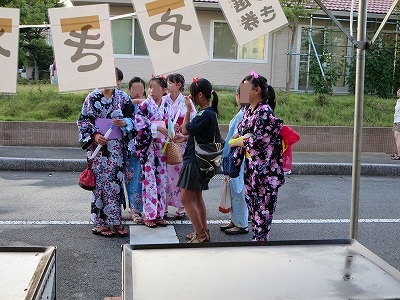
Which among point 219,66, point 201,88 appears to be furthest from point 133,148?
point 219,66

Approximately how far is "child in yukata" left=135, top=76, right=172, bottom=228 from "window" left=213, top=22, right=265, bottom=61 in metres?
12.1

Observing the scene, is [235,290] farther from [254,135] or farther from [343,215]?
[343,215]

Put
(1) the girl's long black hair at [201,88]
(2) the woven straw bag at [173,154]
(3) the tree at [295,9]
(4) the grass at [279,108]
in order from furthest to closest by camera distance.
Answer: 1. (3) the tree at [295,9]
2. (4) the grass at [279,108]
3. (2) the woven straw bag at [173,154]
4. (1) the girl's long black hair at [201,88]

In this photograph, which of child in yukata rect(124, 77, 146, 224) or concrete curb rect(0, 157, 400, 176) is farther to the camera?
concrete curb rect(0, 157, 400, 176)

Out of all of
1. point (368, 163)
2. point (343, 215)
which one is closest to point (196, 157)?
point (343, 215)

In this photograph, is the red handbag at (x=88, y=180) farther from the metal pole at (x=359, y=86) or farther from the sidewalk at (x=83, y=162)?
the sidewalk at (x=83, y=162)

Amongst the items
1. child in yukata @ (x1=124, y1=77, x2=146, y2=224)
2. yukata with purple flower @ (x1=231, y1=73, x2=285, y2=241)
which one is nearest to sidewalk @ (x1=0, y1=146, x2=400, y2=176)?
child in yukata @ (x1=124, y1=77, x2=146, y2=224)

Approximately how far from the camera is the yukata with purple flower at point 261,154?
527 centimetres

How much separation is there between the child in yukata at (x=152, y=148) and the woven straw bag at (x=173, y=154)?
0.09 m

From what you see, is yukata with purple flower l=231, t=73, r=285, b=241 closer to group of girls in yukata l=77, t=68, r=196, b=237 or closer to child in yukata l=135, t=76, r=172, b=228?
group of girls in yukata l=77, t=68, r=196, b=237

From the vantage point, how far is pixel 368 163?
1186 cm

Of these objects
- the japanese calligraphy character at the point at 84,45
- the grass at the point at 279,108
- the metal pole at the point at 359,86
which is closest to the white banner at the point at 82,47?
the japanese calligraphy character at the point at 84,45

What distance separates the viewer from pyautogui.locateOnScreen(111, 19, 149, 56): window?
17906mm

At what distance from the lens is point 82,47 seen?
12.7 feet
